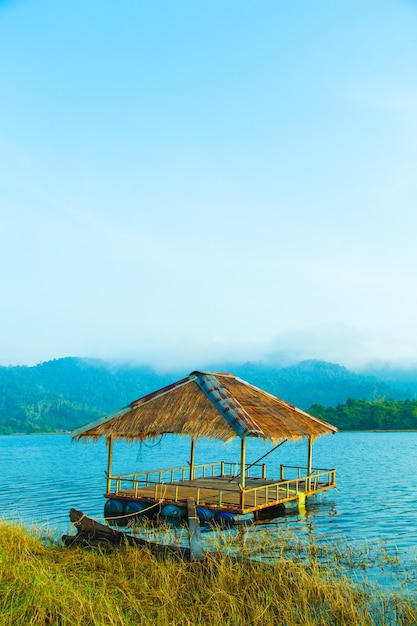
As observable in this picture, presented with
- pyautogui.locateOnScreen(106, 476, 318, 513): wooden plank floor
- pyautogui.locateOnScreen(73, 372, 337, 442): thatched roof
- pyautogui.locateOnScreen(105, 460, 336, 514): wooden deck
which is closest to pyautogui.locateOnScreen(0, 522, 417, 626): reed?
pyautogui.locateOnScreen(105, 460, 336, 514): wooden deck

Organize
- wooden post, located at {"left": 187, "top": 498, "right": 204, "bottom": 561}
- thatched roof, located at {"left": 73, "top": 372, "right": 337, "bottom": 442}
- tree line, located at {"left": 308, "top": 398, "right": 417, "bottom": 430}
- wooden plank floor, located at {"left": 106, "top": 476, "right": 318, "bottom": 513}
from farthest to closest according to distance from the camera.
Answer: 1. tree line, located at {"left": 308, "top": 398, "right": 417, "bottom": 430}
2. thatched roof, located at {"left": 73, "top": 372, "right": 337, "bottom": 442}
3. wooden plank floor, located at {"left": 106, "top": 476, "right": 318, "bottom": 513}
4. wooden post, located at {"left": 187, "top": 498, "right": 204, "bottom": 561}

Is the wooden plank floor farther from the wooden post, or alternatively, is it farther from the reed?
the reed

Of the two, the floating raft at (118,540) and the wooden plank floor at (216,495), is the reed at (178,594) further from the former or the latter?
the wooden plank floor at (216,495)

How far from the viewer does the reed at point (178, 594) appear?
806cm

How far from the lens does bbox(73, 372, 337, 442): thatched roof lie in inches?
731

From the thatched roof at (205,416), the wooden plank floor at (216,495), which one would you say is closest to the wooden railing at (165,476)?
the wooden plank floor at (216,495)

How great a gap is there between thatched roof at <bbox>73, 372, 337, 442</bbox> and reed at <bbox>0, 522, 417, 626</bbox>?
7.44 m

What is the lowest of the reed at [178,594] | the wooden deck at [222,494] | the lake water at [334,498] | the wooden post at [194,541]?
the lake water at [334,498]

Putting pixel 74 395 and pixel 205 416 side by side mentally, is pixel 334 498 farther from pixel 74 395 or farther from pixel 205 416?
pixel 74 395

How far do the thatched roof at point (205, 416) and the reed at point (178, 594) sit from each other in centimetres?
744

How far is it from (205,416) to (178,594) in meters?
9.85

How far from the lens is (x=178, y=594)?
9.48 meters

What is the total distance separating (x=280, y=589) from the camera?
31.3 ft

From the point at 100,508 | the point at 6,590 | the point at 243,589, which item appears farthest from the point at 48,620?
the point at 100,508
